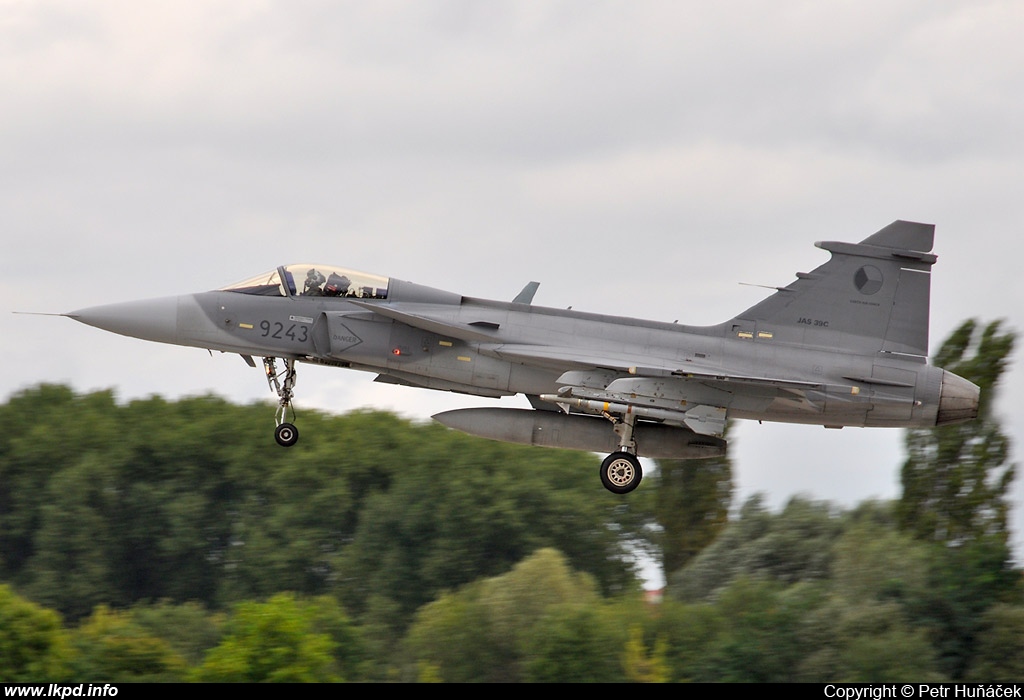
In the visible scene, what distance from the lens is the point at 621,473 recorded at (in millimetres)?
21281

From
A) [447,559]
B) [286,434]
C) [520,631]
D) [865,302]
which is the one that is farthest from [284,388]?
[447,559]

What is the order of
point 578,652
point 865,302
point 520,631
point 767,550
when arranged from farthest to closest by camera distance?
point 767,550 → point 520,631 → point 578,652 → point 865,302

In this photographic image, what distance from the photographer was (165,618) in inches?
1848

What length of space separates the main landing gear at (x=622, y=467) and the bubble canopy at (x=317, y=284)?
425 centimetres

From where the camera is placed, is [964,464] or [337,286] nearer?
[337,286]

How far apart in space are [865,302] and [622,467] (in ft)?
15.6

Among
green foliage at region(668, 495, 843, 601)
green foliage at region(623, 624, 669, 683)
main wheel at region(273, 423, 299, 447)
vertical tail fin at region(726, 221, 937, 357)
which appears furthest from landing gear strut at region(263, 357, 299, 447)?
green foliage at region(668, 495, 843, 601)

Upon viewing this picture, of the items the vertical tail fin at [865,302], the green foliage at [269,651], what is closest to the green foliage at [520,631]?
the green foliage at [269,651]

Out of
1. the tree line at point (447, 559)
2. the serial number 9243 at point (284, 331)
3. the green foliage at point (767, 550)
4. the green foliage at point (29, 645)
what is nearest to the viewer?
the serial number 9243 at point (284, 331)

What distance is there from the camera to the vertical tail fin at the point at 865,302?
21.7 metres

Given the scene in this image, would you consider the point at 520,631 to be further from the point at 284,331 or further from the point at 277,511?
the point at 284,331

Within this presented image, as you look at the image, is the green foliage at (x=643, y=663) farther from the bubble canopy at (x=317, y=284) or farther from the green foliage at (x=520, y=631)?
the bubble canopy at (x=317, y=284)

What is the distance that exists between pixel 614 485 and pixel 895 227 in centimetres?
614

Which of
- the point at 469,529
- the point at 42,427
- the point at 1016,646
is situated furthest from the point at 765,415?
the point at 42,427
